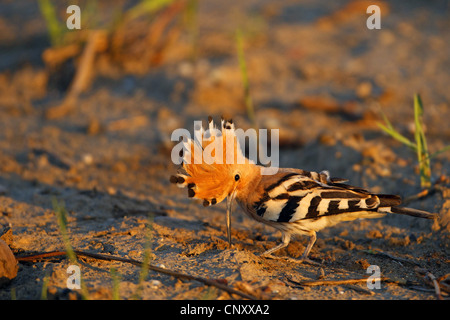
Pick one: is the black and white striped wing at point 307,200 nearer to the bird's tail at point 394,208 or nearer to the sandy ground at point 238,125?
the bird's tail at point 394,208

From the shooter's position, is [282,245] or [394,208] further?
[282,245]

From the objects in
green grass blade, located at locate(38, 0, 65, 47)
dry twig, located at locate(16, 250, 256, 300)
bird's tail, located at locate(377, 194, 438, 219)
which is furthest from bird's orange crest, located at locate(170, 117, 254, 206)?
green grass blade, located at locate(38, 0, 65, 47)

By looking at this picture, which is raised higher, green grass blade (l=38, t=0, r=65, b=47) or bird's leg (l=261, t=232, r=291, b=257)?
green grass blade (l=38, t=0, r=65, b=47)

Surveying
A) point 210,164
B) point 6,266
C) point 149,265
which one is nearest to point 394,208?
point 210,164

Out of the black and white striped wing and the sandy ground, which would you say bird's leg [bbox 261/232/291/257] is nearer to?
the sandy ground

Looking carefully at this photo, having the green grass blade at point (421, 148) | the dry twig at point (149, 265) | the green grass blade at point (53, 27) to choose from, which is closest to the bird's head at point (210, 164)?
the dry twig at point (149, 265)

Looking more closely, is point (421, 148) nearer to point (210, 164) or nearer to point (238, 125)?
point (210, 164)

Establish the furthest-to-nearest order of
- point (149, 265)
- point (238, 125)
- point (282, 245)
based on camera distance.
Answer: point (238, 125)
point (282, 245)
point (149, 265)
